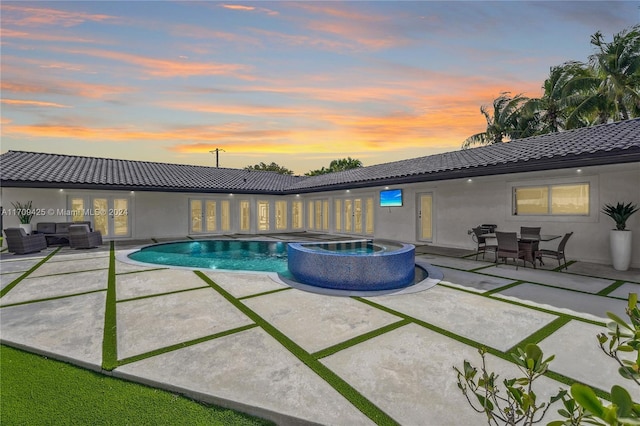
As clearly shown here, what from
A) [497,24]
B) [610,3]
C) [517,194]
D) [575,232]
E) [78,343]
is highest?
[610,3]

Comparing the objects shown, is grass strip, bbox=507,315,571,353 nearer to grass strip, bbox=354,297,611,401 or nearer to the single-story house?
grass strip, bbox=354,297,611,401

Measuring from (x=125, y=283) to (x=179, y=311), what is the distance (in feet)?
9.00

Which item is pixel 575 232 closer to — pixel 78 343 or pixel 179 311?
pixel 179 311

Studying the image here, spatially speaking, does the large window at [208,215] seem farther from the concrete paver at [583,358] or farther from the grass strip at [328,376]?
the concrete paver at [583,358]

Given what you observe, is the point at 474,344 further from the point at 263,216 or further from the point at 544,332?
the point at 263,216

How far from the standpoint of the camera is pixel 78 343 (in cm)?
398

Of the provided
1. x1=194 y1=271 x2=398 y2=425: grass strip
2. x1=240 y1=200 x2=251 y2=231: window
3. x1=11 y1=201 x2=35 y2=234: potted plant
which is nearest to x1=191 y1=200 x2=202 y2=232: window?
x1=240 y1=200 x2=251 y2=231: window

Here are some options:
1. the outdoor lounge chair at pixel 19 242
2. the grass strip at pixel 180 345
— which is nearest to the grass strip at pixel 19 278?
the outdoor lounge chair at pixel 19 242

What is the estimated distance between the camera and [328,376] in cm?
323

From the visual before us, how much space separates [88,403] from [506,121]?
1197 inches

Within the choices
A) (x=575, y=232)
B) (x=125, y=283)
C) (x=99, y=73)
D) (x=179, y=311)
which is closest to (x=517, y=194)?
(x=575, y=232)

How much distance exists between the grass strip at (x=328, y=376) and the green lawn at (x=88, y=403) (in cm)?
78

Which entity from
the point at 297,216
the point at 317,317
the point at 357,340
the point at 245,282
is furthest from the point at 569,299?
the point at 297,216

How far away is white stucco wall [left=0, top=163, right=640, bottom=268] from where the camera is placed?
9.02 metres
